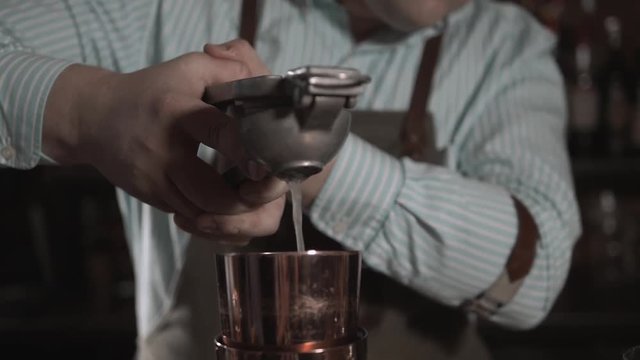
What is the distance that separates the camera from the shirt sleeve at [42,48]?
763 millimetres

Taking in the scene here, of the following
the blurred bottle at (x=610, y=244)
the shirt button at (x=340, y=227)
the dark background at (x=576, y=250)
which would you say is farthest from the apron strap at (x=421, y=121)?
the blurred bottle at (x=610, y=244)

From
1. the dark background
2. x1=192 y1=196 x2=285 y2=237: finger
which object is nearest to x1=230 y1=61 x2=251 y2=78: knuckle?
x1=192 y1=196 x2=285 y2=237: finger

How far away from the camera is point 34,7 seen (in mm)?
1031

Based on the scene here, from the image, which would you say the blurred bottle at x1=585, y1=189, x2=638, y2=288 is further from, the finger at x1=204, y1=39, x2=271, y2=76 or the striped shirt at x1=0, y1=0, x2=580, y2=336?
the finger at x1=204, y1=39, x2=271, y2=76

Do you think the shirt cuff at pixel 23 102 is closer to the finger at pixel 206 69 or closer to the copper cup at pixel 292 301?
the finger at pixel 206 69

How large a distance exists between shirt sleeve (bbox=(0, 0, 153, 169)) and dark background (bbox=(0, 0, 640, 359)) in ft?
3.19

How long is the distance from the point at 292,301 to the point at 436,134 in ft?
2.38

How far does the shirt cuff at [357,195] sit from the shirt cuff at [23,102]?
29cm

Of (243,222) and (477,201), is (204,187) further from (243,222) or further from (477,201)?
(477,201)

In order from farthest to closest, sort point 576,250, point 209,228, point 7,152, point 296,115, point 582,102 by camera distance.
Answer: point 576,250
point 582,102
point 7,152
point 209,228
point 296,115

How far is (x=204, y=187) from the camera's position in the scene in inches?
24.6

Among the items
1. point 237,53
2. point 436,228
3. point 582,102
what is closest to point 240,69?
point 237,53

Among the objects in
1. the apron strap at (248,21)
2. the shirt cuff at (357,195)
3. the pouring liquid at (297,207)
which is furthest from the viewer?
the apron strap at (248,21)

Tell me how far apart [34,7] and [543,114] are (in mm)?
654
